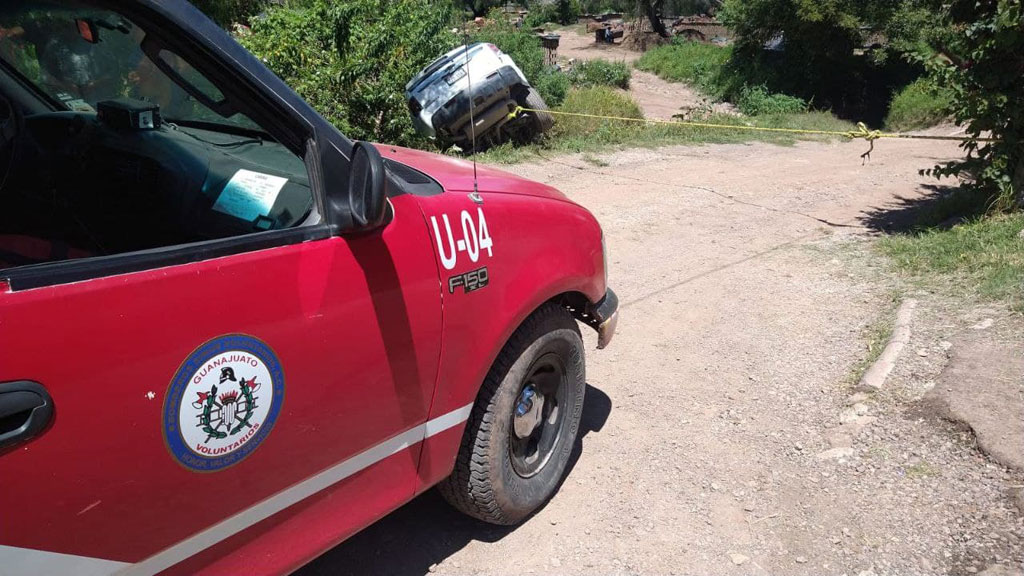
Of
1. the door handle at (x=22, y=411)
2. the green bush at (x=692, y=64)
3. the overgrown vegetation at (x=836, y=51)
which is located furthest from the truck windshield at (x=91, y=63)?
the green bush at (x=692, y=64)

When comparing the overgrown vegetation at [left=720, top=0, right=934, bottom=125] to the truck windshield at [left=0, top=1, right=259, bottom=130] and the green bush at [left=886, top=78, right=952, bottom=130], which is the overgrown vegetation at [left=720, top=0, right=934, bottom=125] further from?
the truck windshield at [left=0, top=1, right=259, bottom=130]

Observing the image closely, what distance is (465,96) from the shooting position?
10656 mm

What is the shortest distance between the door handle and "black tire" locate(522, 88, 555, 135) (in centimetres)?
1079

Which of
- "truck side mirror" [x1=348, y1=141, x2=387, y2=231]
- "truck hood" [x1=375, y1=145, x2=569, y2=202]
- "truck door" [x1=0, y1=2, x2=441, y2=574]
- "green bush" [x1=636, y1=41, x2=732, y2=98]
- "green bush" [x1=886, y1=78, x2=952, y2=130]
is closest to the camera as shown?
"truck door" [x1=0, y1=2, x2=441, y2=574]

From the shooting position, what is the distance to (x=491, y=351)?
2875 millimetres

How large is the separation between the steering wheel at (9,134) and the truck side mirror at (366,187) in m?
1.01

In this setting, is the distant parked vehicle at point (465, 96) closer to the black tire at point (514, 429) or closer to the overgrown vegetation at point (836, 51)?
the black tire at point (514, 429)

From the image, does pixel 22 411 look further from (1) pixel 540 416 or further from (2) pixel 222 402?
(1) pixel 540 416

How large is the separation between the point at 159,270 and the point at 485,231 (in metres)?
1.21

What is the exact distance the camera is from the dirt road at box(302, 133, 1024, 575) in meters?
3.31

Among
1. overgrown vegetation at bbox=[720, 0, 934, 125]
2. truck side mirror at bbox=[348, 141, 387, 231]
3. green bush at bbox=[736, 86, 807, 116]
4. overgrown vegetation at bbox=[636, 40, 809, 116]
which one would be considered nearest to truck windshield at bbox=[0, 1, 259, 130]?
truck side mirror at bbox=[348, 141, 387, 231]

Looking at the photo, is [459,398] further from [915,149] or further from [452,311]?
[915,149]

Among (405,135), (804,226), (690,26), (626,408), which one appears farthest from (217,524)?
(690,26)

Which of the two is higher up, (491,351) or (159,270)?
(159,270)
